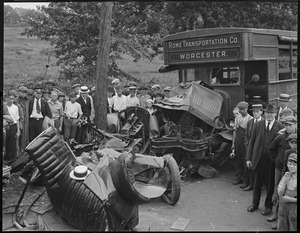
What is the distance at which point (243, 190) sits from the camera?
25.1 feet

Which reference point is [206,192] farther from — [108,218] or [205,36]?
[205,36]

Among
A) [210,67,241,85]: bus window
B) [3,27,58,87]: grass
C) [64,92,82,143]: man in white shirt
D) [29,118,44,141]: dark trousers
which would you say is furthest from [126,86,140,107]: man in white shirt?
[3,27,58,87]: grass

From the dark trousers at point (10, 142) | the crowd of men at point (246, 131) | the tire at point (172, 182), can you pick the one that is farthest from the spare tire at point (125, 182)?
the dark trousers at point (10, 142)

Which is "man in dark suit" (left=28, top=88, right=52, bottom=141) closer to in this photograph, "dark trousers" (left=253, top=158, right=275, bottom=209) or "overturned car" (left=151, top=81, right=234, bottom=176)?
"overturned car" (left=151, top=81, right=234, bottom=176)

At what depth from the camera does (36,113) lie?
904cm

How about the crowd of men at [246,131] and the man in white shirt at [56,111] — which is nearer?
the crowd of men at [246,131]

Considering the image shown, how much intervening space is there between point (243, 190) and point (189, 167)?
1.26 meters

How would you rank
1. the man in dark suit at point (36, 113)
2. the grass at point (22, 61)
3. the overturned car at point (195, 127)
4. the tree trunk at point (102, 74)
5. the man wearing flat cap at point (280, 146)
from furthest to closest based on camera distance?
the grass at point (22, 61) → the tree trunk at point (102, 74) → the man in dark suit at point (36, 113) → the overturned car at point (195, 127) → the man wearing flat cap at point (280, 146)

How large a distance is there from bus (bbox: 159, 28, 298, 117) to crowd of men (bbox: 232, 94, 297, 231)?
1.82 m

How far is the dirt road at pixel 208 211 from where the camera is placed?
5.89 metres

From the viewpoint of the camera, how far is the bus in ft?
28.7

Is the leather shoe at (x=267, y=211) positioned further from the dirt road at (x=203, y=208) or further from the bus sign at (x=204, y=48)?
the bus sign at (x=204, y=48)

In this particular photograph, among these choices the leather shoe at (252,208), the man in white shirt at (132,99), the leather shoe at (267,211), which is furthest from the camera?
the man in white shirt at (132,99)

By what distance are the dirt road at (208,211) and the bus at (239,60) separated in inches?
88.3
